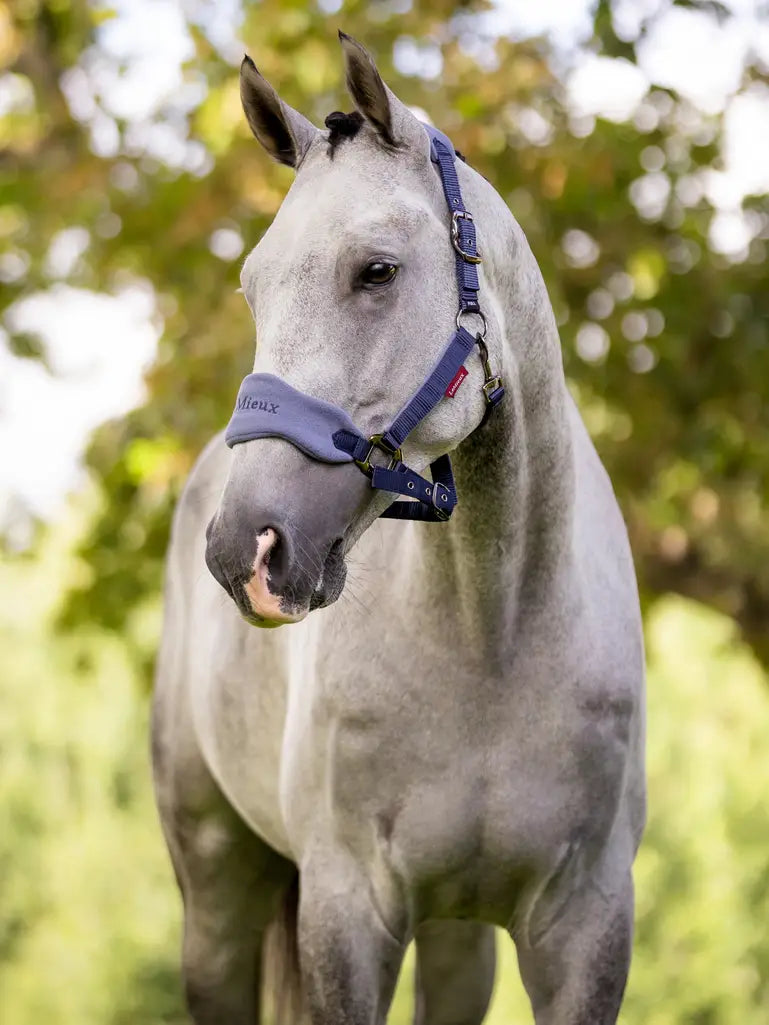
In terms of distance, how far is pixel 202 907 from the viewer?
157 inches

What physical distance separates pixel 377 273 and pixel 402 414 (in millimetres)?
230

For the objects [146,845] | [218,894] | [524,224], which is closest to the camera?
[218,894]

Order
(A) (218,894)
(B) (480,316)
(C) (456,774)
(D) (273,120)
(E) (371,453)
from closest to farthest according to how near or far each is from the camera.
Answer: (E) (371,453)
(B) (480,316)
(D) (273,120)
(C) (456,774)
(A) (218,894)

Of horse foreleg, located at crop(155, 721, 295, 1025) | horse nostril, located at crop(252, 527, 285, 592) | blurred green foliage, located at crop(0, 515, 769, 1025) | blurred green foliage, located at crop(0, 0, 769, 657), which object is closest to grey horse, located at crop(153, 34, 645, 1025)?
horse nostril, located at crop(252, 527, 285, 592)

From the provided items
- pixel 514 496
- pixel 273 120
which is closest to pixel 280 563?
pixel 514 496

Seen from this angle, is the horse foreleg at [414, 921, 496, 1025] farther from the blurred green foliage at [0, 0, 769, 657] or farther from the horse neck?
the blurred green foliage at [0, 0, 769, 657]

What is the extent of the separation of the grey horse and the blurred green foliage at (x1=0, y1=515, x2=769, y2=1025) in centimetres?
533

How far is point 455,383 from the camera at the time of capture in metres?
2.38

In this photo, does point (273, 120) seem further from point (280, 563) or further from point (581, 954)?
point (581, 954)

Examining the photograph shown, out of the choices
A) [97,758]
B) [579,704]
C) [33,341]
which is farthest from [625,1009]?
[579,704]

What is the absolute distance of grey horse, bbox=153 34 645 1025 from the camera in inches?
90.9

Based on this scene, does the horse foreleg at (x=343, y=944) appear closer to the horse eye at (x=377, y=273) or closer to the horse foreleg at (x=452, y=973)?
the horse foreleg at (x=452, y=973)

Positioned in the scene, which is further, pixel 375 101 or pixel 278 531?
pixel 375 101

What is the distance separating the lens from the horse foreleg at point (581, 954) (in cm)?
283
